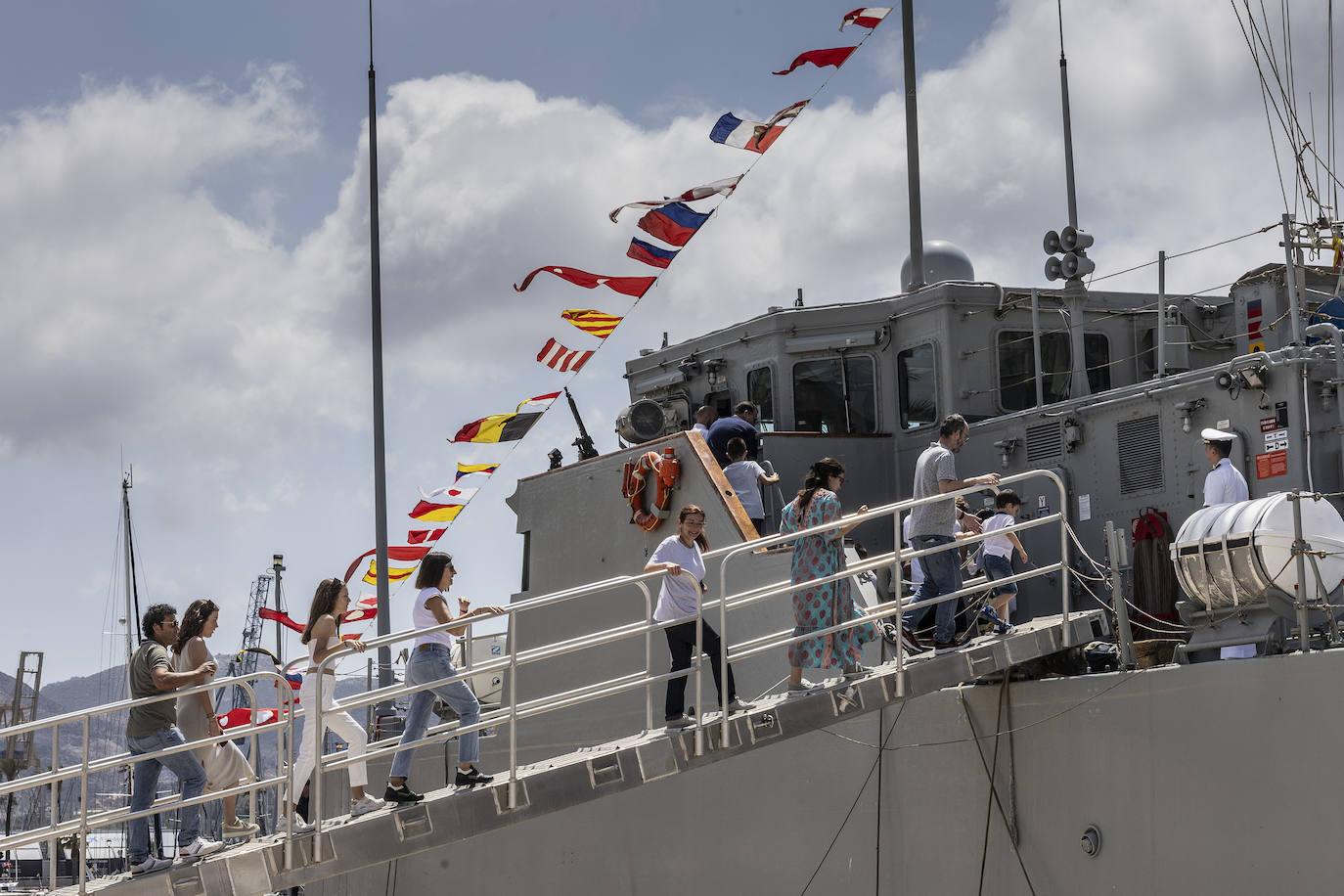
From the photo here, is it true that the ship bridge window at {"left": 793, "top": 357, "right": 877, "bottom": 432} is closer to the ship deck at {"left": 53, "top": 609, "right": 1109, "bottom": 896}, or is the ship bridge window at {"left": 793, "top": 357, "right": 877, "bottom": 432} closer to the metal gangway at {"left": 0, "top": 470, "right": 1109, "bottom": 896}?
the metal gangway at {"left": 0, "top": 470, "right": 1109, "bottom": 896}

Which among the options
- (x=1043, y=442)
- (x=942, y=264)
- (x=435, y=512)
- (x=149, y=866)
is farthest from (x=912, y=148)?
(x=149, y=866)

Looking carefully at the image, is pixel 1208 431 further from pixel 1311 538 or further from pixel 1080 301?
pixel 1080 301

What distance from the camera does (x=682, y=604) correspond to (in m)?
7.44

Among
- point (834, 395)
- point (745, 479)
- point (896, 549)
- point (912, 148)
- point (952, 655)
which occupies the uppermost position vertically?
point (912, 148)

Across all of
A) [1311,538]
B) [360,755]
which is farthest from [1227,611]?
[360,755]

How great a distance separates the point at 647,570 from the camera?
7.59 meters

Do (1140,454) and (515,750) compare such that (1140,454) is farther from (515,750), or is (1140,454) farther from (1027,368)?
(515,750)

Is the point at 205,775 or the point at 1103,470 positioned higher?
the point at 1103,470

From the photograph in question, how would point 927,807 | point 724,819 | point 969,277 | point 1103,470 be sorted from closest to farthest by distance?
point 927,807 < point 724,819 < point 1103,470 < point 969,277

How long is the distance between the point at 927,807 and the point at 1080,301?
5.51 meters

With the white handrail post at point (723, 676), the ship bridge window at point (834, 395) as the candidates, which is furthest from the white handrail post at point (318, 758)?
the ship bridge window at point (834, 395)

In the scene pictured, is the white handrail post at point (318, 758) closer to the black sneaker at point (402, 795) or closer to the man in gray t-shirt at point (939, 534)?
the black sneaker at point (402, 795)

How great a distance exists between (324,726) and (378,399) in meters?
9.89

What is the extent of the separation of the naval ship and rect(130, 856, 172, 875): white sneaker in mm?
123
